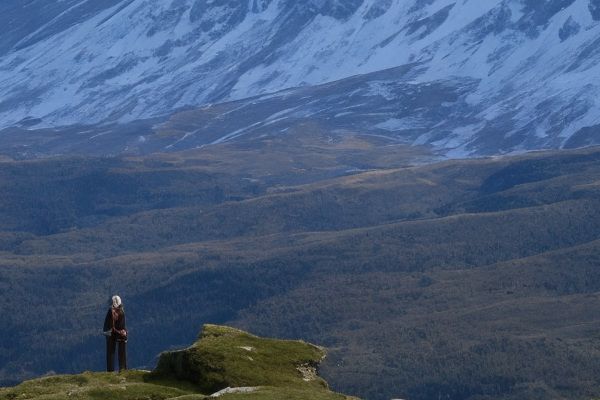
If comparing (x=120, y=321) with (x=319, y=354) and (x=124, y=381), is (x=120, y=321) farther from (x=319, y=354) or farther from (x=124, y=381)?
(x=319, y=354)

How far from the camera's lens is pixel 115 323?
53.9 meters

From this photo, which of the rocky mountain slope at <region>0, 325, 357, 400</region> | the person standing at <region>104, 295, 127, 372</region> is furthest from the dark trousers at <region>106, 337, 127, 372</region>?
the rocky mountain slope at <region>0, 325, 357, 400</region>

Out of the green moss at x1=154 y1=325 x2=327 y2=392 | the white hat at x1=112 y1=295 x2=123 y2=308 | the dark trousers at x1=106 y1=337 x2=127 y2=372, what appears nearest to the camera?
the green moss at x1=154 y1=325 x2=327 y2=392

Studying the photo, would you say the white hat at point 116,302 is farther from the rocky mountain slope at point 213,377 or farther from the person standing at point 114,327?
the rocky mountain slope at point 213,377

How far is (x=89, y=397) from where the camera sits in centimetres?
4678

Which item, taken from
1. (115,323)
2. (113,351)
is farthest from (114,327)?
(113,351)

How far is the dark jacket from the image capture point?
176ft

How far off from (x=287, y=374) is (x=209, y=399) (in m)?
6.09

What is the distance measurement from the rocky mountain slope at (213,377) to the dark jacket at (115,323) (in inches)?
63.5

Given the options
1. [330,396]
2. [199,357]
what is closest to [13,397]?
[199,357]

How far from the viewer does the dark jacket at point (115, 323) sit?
53.7 m

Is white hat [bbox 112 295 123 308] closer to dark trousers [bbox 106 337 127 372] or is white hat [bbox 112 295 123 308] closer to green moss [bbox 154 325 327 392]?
dark trousers [bbox 106 337 127 372]

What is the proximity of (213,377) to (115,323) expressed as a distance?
614 cm

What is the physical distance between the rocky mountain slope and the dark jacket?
1612 millimetres
